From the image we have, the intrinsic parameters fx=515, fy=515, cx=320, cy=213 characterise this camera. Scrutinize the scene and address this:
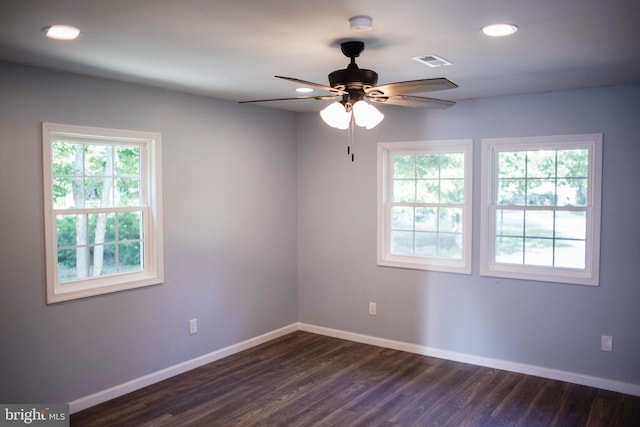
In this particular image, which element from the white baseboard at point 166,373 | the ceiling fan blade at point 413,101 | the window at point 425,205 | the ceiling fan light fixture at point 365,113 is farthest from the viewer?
the window at point 425,205

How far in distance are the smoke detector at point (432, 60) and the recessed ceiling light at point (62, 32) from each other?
196 centimetres

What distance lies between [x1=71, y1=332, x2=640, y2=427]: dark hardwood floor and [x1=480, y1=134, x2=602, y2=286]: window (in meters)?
0.95

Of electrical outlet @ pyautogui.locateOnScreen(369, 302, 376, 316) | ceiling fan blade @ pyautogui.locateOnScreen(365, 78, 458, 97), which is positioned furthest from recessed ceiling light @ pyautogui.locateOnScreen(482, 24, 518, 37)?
electrical outlet @ pyautogui.locateOnScreen(369, 302, 376, 316)

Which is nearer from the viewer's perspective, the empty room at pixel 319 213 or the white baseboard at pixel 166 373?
the empty room at pixel 319 213

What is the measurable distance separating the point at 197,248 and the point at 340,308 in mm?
1778

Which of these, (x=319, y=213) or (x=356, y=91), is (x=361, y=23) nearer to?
(x=356, y=91)

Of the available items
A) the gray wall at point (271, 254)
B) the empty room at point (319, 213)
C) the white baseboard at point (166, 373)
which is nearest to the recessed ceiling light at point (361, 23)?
the empty room at point (319, 213)

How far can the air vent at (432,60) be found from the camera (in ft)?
10.6

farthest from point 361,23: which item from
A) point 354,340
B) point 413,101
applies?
point 354,340

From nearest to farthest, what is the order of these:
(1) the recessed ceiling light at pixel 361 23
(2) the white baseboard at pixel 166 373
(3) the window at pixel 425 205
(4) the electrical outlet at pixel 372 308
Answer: (1) the recessed ceiling light at pixel 361 23 → (2) the white baseboard at pixel 166 373 → (3) the window at pixel 425 205 → (4) the electrical outlet at pixel 372 308

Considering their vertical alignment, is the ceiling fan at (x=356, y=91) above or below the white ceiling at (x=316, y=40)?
below

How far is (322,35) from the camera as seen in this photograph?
2.73m

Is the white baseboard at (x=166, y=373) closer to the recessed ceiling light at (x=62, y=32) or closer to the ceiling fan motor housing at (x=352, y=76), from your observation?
the recessed ceiling light at (x=62, y=32)

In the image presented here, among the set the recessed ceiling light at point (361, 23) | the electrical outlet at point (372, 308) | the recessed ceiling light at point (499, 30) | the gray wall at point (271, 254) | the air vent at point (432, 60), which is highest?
the air vent at point (432, 60)
